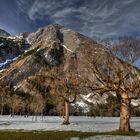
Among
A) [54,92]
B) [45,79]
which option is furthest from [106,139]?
[45,79]

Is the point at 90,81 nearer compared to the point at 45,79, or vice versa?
the point at 90,81

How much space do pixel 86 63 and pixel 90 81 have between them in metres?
3.90

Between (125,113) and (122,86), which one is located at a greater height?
(122,86)

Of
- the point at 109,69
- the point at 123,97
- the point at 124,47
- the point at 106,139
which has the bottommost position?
the point at 106,139

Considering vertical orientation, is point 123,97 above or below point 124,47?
below

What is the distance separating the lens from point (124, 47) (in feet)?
184

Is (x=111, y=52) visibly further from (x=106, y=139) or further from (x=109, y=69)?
(x=106, y=139)

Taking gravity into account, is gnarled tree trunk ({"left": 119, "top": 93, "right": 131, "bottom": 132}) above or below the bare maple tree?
below

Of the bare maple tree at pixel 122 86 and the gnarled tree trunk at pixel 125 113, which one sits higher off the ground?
the bare maple tree at pixel 122 86

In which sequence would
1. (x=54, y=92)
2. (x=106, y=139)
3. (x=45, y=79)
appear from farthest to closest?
(x=45, y=79) → (x=54, y=92) → (x=106, y=139)

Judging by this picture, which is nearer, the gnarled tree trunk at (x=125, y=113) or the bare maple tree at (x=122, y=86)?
the bare maple tree at (x=122, y=86)

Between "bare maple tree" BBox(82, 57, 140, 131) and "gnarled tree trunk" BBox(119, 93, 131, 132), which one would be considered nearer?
"bare maple tree" BBox(82, 57, 140, 131)

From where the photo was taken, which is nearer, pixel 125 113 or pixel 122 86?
pixel 122 86

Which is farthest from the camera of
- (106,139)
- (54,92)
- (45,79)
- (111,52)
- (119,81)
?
(45,79)
